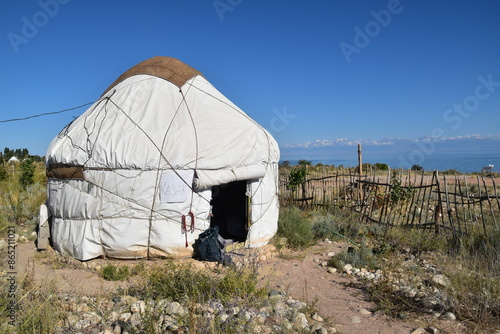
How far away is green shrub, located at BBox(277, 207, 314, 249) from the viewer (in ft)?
22.2

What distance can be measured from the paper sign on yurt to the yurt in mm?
16

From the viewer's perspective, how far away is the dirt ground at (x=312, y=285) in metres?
3.67

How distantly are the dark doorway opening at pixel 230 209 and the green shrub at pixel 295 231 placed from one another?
0.83 m

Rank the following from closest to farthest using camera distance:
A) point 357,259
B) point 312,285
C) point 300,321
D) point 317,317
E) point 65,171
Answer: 1. point 300,321
2. point 317,317
3. point 312,285
4. point 357,259
5. point 65,171

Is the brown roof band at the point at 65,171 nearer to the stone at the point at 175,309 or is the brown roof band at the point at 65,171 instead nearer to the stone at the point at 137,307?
the stone at the point at 137,307

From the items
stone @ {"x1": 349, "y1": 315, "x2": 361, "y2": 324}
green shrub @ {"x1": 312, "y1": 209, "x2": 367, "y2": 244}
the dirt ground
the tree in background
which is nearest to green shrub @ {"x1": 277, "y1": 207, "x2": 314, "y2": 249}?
the dirt ground

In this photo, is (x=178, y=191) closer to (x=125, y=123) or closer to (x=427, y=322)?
→ (x=125, y=123)

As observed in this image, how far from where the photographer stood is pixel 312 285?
495 cm

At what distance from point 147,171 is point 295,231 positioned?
3.09 meters

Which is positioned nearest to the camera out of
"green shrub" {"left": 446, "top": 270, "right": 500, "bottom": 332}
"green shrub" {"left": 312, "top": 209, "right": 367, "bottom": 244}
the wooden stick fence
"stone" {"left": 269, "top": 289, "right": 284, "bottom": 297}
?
"green shrub" {"left": 446, "top": 270, "right": 500, "bottom": 332}

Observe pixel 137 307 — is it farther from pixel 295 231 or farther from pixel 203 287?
pixel 295 231

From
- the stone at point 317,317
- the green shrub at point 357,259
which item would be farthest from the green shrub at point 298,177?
the stone at point 317,317

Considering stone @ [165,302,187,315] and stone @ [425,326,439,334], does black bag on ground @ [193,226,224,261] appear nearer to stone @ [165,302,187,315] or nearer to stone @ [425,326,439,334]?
stone @ [165,302,187,315]

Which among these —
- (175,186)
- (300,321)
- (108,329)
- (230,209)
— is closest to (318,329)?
(300,321)
